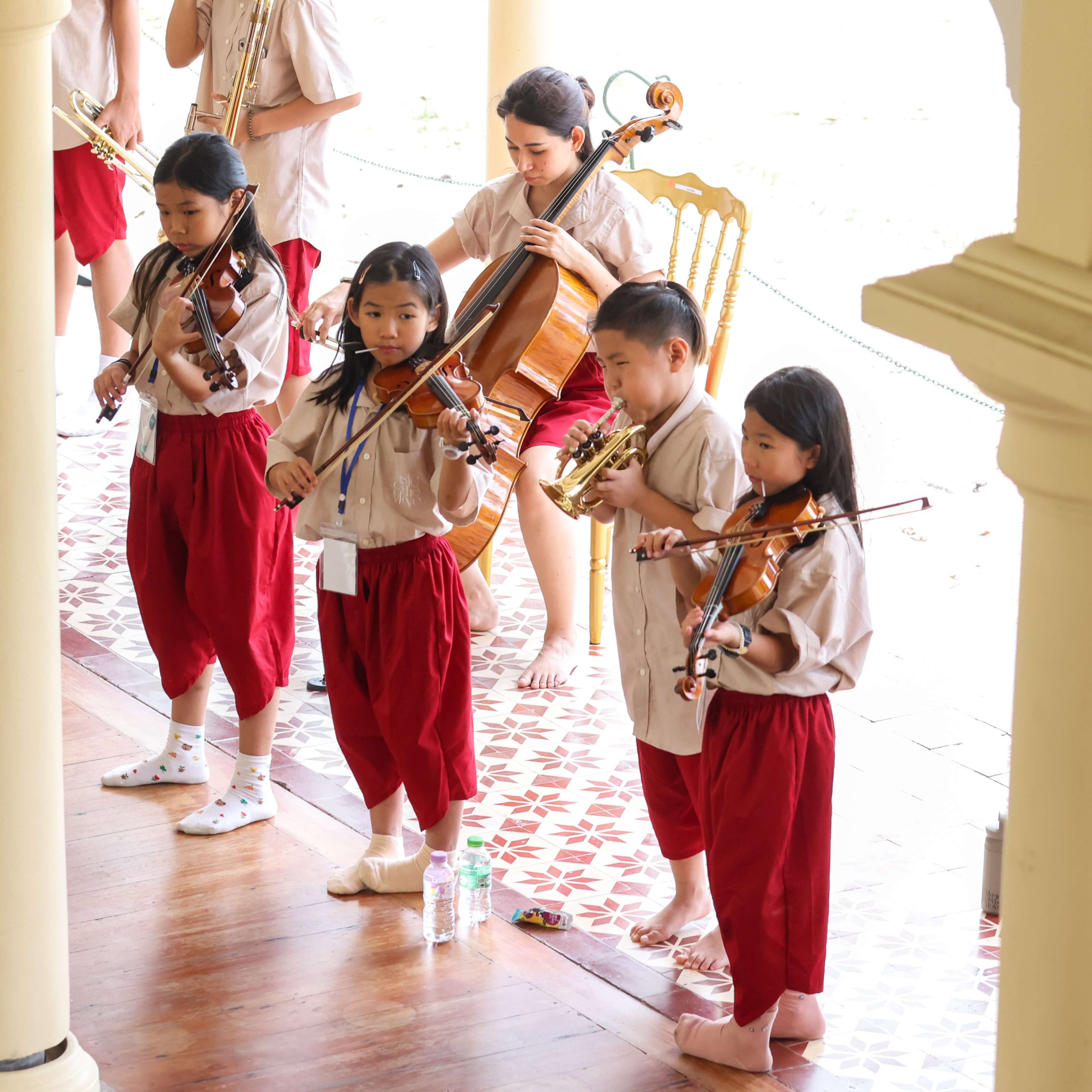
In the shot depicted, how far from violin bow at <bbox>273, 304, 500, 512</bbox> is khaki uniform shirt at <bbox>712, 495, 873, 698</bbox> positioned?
0.73 meters

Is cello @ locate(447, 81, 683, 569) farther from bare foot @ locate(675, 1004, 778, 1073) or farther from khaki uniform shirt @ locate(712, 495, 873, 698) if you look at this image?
bare foot @ locate(675, 1004, 778, 1073)

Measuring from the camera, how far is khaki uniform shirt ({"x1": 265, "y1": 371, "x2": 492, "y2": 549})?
3.12 meters

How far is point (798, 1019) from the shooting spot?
289 cm

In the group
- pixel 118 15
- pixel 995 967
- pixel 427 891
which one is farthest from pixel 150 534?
pixel 118 15

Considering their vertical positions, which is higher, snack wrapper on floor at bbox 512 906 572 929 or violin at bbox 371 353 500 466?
violin at bbox 371 353 500 466

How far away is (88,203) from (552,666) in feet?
8.29

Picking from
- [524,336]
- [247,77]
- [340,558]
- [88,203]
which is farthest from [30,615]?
[88,203]

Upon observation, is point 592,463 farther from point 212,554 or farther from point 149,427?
point 149,427

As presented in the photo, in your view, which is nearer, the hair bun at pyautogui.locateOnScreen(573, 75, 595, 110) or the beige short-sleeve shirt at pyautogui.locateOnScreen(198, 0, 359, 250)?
the hair bun at pyautogui.locateOnScreen(573, 75, 595, 110)

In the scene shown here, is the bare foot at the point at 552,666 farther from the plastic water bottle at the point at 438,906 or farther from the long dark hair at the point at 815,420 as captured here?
the long dark hair at the point at 815,420

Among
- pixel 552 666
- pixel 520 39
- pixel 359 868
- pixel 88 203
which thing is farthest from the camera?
pixel 88 203

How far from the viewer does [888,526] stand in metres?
5.66

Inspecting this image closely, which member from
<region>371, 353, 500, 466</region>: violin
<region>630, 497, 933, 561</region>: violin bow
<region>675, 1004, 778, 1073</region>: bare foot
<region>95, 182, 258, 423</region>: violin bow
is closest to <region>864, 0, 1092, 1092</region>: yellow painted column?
<region>630, 497, 933, 561</region>: violin bow

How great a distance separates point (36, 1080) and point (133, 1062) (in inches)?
11.6
